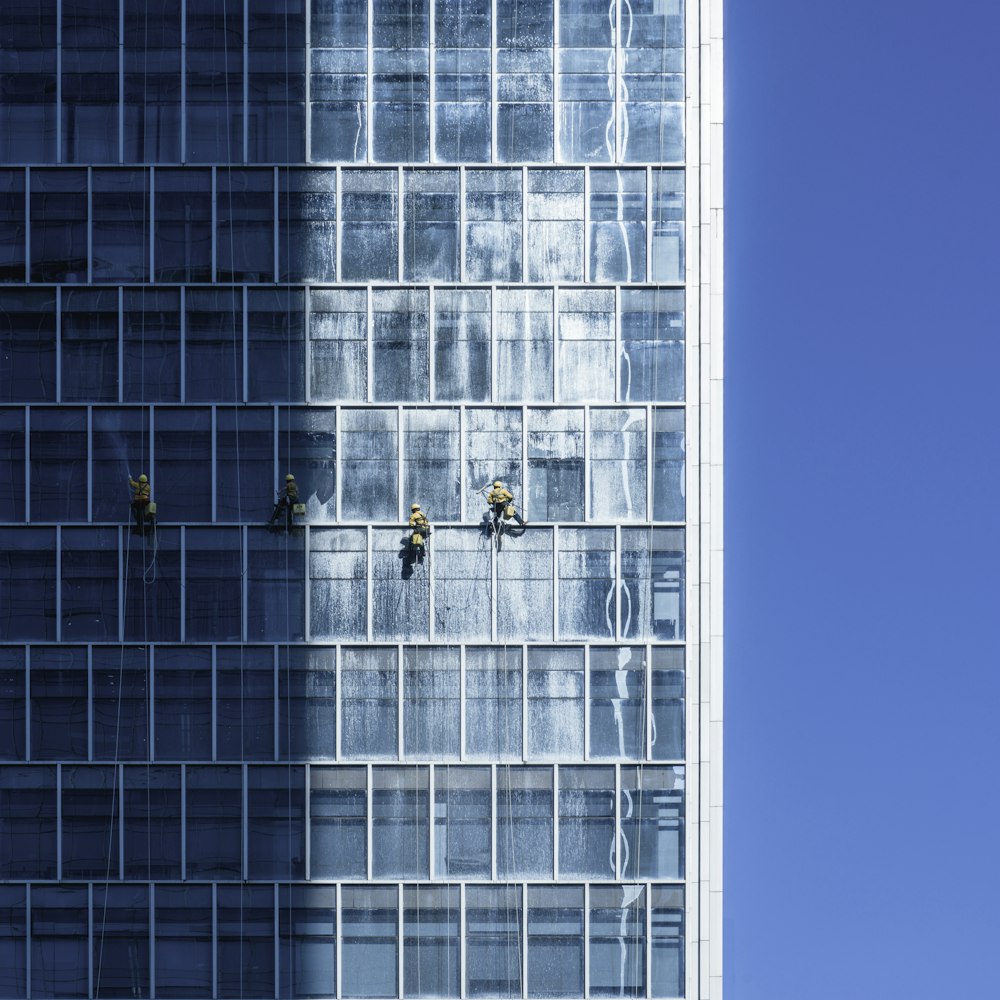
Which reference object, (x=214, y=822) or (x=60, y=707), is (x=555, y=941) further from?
(x=60, y=707)

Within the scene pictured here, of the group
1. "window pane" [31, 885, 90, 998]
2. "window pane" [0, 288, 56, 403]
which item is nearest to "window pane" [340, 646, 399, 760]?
"window pane" [31, 885, 90, 998]

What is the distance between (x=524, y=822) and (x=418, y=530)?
8557mm

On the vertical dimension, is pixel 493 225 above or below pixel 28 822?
above

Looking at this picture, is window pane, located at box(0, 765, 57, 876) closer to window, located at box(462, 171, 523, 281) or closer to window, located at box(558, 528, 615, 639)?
window, located at box(558, 528, 615, 639)

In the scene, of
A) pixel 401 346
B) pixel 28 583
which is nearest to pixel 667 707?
pixel 401 346

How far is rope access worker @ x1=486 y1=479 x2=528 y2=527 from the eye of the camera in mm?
43094

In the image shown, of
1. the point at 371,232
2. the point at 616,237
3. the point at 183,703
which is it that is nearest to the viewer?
the point at 183,703

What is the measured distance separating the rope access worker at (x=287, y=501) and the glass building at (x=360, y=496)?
0.48 metres

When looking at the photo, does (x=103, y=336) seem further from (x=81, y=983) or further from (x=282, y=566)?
(x=81, y=983)

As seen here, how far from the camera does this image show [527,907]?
42.9 m

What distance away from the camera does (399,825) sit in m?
43.2

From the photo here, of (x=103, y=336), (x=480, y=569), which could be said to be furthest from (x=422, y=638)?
(x=103, y=336)

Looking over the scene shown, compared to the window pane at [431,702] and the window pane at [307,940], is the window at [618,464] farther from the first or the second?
the window pane at [307,940]

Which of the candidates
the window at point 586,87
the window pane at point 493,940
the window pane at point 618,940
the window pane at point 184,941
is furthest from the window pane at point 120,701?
the window at point 586,87
